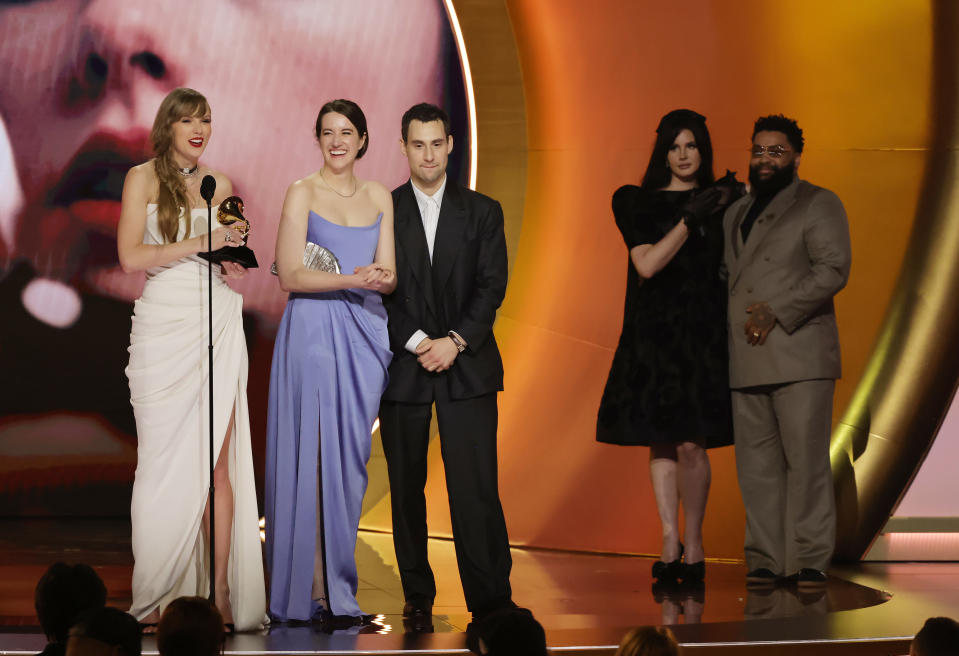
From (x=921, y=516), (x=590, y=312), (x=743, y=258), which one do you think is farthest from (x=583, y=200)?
(x=921, y=516)

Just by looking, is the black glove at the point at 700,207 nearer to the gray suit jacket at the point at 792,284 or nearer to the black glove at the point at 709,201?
the black glove at the point at 709,201

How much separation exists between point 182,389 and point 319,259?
0.56 metres

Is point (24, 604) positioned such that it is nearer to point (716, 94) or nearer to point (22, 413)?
point (22, 413)

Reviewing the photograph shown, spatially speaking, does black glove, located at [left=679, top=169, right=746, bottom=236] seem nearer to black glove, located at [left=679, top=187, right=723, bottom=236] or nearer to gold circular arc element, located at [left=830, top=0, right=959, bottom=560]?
black glove, located at [left=679, top=187, right=723, bottom=236]

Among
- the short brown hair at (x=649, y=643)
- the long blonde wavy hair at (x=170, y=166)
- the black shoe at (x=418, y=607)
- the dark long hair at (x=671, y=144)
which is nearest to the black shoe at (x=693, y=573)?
the black shoe at (x=418, y=607)

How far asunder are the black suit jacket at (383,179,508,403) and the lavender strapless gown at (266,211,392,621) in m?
0.15

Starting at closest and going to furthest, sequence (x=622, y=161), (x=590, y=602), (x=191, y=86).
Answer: (x=590, y=602) → (x=622, y=161) → (x=191, y=86)

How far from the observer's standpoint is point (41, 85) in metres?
5.86

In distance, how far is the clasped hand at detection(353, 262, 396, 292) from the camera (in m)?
3.80

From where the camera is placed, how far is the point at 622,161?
5.39 m

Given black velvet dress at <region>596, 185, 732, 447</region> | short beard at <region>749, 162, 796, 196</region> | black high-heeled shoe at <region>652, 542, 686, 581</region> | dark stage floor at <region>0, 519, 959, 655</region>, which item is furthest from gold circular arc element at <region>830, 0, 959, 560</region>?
black high-heeled shoe at <region>652, 542, 686, 581</region>

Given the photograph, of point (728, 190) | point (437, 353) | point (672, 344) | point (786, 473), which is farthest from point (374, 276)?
point (786, 473)

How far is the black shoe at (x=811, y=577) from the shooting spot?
177 inches

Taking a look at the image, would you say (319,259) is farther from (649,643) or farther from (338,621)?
(649,643)
